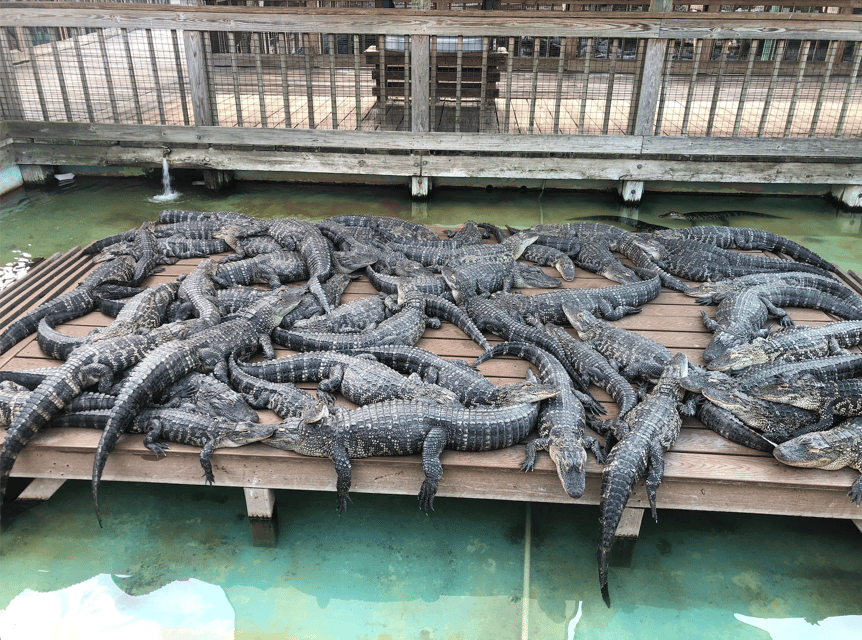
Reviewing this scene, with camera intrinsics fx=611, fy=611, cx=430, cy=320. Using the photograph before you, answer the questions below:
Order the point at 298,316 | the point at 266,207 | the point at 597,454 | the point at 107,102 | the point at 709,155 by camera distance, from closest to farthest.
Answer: the point at 597,454 → the point at 298,316 → the point at 709,155 → the point at 266,207 → the point at 107,102

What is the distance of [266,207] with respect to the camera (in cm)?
666

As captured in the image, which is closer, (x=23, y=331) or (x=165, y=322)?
(x=23, y=331)

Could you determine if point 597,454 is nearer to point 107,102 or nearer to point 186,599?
point 186,599

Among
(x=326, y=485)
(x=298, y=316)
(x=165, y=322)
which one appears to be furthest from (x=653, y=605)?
(x=165, y=322)

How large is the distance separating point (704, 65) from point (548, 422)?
32.1ft

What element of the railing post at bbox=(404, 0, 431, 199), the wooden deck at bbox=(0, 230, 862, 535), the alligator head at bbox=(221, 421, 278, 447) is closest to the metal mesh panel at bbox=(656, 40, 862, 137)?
the railing post at bbox=(404, 0, 431, 199)

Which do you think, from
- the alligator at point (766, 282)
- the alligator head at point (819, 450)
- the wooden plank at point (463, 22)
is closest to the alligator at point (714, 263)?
the alligator at point (766, 282)

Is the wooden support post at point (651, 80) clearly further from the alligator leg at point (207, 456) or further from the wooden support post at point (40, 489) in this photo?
the wooden support post at point (40, 489)

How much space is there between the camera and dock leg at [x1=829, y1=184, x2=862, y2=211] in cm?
647

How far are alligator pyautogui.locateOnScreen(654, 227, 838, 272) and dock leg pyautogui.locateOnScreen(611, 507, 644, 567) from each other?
112 inches

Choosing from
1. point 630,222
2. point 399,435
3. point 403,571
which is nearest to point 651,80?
point 630,222

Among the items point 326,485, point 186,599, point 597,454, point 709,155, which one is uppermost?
point 709,155

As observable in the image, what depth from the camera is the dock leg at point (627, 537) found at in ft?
8.50

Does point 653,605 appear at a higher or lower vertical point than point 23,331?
lower
